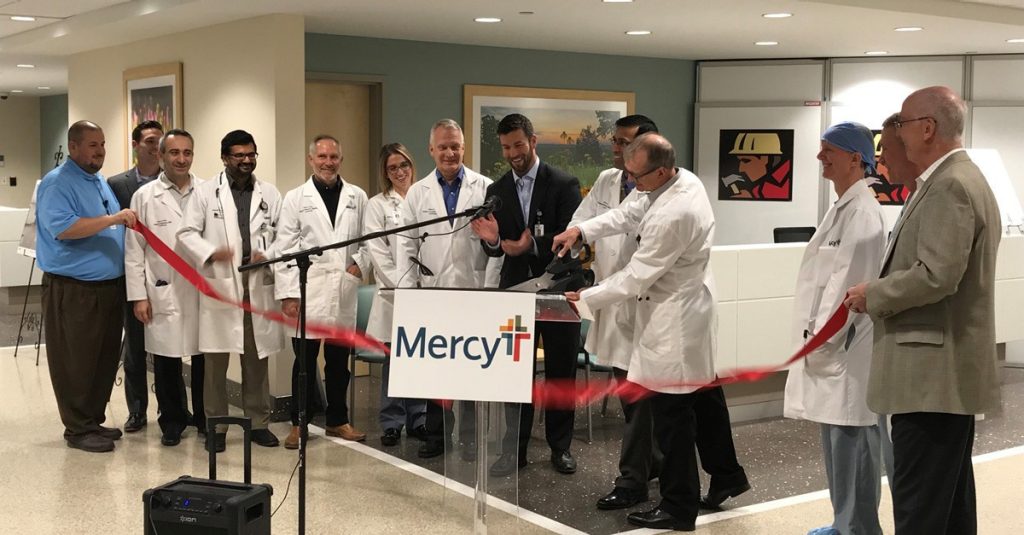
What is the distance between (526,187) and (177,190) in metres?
1.86

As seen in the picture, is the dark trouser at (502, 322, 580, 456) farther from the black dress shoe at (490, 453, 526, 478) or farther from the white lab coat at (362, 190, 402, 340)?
the black dress shoe at (490, 453, 526, 478)

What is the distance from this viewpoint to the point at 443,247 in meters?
5.46

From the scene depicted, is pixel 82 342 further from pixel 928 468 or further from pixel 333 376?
pixel 928 468

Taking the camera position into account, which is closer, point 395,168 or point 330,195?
point 330,195

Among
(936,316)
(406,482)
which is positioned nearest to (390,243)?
(406,482)

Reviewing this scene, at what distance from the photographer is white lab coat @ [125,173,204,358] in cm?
571

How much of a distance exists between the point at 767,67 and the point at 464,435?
6.90m

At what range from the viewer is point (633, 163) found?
14.3ft

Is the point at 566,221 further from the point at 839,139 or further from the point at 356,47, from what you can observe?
the point at 356,47

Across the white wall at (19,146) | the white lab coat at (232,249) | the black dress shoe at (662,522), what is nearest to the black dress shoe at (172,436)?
the white lab coat at (232,249)

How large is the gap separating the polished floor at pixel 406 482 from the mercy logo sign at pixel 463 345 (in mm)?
782

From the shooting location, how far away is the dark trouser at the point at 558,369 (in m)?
5.27

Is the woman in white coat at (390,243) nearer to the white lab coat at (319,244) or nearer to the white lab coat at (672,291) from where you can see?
the white lab coat at (319,244)

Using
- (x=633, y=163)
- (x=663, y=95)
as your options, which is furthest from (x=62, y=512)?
(x=663, y=95)
